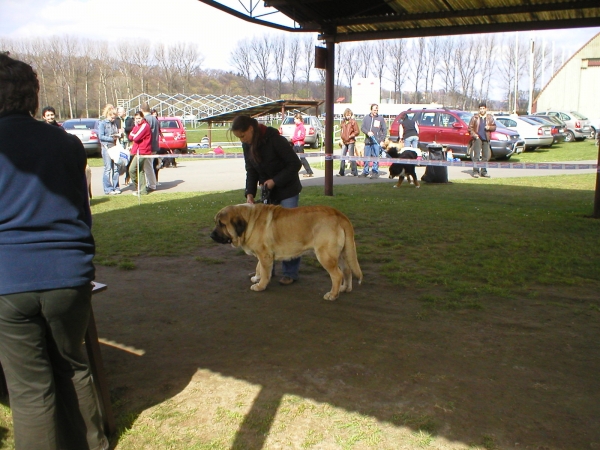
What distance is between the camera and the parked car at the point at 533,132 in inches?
1038

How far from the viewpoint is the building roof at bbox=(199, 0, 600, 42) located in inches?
370

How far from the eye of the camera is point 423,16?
33.3 feet

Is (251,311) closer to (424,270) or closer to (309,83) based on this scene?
(424,270)

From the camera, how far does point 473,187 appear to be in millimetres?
14102

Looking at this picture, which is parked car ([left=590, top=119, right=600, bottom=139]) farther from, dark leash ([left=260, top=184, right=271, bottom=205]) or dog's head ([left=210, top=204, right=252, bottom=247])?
dog's head ([left=210, top=204, right=252, bottom=247])

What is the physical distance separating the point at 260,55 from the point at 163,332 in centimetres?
7571

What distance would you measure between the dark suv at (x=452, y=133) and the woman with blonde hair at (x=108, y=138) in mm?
11451

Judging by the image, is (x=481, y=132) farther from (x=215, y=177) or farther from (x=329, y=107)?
(x=215, y=177)

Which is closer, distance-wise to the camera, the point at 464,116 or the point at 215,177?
the point at 215,177

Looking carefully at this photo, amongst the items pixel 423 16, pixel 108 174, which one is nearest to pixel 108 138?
pixel 108 174

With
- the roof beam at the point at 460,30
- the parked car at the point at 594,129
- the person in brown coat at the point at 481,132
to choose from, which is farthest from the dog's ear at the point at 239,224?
the parked car at the point at 594,129

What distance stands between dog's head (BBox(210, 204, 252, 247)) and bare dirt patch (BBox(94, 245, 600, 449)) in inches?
26.2

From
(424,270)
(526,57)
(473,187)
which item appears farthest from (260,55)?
(424,270)

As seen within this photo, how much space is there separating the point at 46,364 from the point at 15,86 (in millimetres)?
1299
